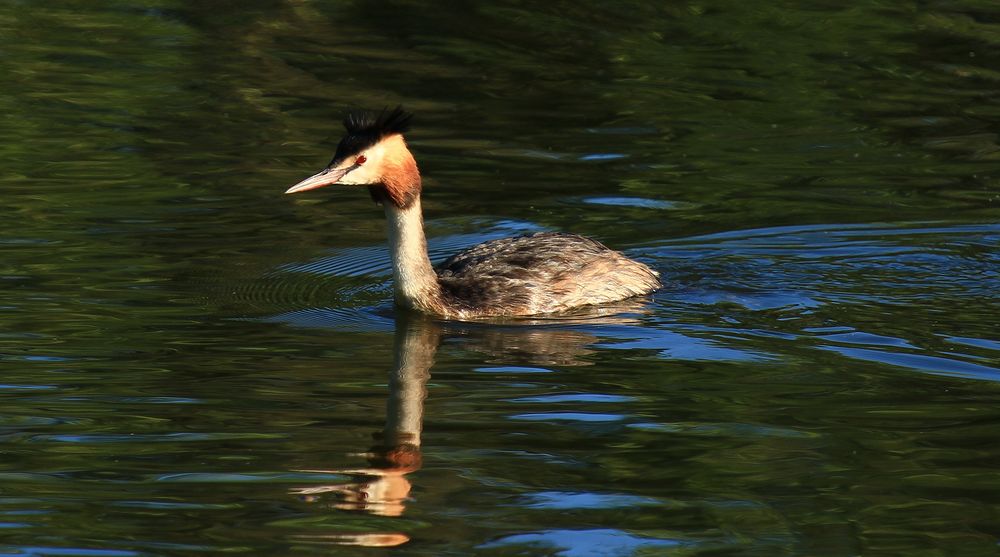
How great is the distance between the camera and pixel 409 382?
31.1ft

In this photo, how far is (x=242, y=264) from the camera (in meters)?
12.3

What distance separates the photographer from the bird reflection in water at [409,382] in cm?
741

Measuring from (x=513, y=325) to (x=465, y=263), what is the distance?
0.88m

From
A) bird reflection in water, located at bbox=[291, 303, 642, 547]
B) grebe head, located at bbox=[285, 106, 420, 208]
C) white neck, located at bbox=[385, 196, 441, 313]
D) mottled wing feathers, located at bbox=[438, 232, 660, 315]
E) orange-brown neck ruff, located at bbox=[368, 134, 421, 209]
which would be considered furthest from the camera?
mottled wing feathers, located at bbox=[438, 232, 660, 315]

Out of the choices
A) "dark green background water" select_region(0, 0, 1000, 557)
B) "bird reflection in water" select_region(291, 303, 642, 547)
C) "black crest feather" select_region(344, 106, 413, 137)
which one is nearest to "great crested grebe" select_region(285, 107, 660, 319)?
"black crest feather" select_region(344, 106, 413, 137)

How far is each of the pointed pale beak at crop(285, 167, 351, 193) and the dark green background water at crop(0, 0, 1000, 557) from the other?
914 millimetres

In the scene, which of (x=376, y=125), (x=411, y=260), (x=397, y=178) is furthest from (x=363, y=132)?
(x=411, y=260)

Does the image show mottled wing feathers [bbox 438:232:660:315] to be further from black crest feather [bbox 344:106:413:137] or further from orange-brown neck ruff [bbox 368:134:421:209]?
black crest feather [bbox 344:106:413:137]

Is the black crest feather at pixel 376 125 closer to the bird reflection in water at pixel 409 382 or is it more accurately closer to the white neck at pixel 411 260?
the white neck at pixel 411 260

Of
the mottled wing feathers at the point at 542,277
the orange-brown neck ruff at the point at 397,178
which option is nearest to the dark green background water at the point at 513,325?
the mottled wing feathers at the point at 542,277

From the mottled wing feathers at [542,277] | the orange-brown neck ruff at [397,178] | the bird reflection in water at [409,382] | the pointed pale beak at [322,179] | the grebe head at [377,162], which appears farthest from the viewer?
the mottled wing feathers at [542,277]

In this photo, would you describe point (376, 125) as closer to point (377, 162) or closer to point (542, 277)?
point (377, 162)

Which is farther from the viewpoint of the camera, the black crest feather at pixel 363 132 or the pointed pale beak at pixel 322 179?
the black crest feather at pixel 363 132

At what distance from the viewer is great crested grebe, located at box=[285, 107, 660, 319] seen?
11000 mm
